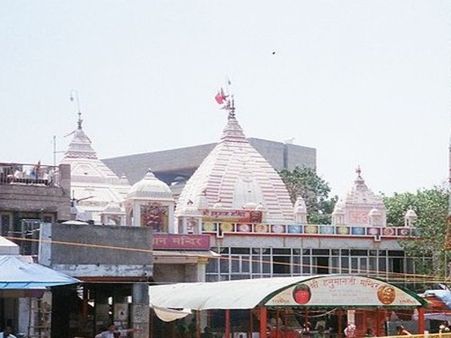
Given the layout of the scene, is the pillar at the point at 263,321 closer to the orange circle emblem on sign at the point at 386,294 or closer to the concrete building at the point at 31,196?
the orange circle emblem on sign at the point at 386,294

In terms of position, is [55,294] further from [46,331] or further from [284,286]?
[284,286]

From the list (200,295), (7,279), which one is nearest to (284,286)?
(200,295)

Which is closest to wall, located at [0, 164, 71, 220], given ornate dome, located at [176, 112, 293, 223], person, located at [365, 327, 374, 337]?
person, located at [365, 327, 374, 337]

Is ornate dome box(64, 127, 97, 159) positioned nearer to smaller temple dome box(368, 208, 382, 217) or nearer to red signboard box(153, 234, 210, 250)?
smaller temple dome box(368, 208, 382, 217)

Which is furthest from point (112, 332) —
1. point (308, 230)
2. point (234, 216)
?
point (234, 216)

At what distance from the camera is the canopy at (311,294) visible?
20688mm

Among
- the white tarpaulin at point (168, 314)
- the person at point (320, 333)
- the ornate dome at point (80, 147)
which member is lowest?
the person at point (320, 333)

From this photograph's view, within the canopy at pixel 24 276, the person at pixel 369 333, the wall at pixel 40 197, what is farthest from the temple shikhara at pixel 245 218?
the canopy at pixel 24 276

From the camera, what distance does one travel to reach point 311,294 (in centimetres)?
2108

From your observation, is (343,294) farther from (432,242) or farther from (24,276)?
(432,242)

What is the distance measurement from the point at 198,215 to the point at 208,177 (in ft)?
36.9

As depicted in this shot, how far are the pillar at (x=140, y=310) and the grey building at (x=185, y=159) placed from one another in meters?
62.1

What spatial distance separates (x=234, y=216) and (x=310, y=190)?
2778 centimetres

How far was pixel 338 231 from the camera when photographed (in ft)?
147
